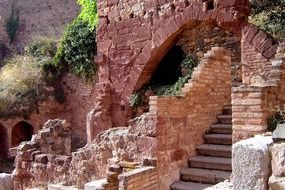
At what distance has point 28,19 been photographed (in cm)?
2306

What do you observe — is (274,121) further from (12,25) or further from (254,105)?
(12,25)

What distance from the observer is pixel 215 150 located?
664 cm

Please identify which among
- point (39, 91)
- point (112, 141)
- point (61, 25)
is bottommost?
point (112, 141)

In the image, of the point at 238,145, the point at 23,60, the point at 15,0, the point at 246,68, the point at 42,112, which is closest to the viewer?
the point at 238,145

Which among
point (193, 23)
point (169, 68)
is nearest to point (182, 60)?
point (169, 68)

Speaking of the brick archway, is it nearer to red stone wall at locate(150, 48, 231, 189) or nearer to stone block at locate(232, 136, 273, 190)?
red stone wall at locate(150, 48, 231, 189)

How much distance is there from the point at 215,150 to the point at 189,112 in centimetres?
74

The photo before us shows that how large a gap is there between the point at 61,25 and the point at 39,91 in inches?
250

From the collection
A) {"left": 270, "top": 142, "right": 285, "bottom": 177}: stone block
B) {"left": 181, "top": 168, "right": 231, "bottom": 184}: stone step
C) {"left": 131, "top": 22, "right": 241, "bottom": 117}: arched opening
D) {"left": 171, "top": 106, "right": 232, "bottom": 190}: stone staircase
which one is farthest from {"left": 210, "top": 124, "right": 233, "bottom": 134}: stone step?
{"left": 270, "top": 142, "right": 285, "bottom": 177}: stone block

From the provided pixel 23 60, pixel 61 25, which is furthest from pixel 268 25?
pixel 61 25

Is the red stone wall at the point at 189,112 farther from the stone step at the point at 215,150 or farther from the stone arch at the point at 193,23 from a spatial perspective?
the stone arch at the point at 193,23

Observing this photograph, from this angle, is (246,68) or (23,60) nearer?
(246,68)

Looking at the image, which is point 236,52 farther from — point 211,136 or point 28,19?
point 28,19

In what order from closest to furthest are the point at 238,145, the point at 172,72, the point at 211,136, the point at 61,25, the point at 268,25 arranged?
1. the point at 238,145
2. the point at 211,136
3. the point at 268,25
4. the point at 172,72
5. the point at 61,25
